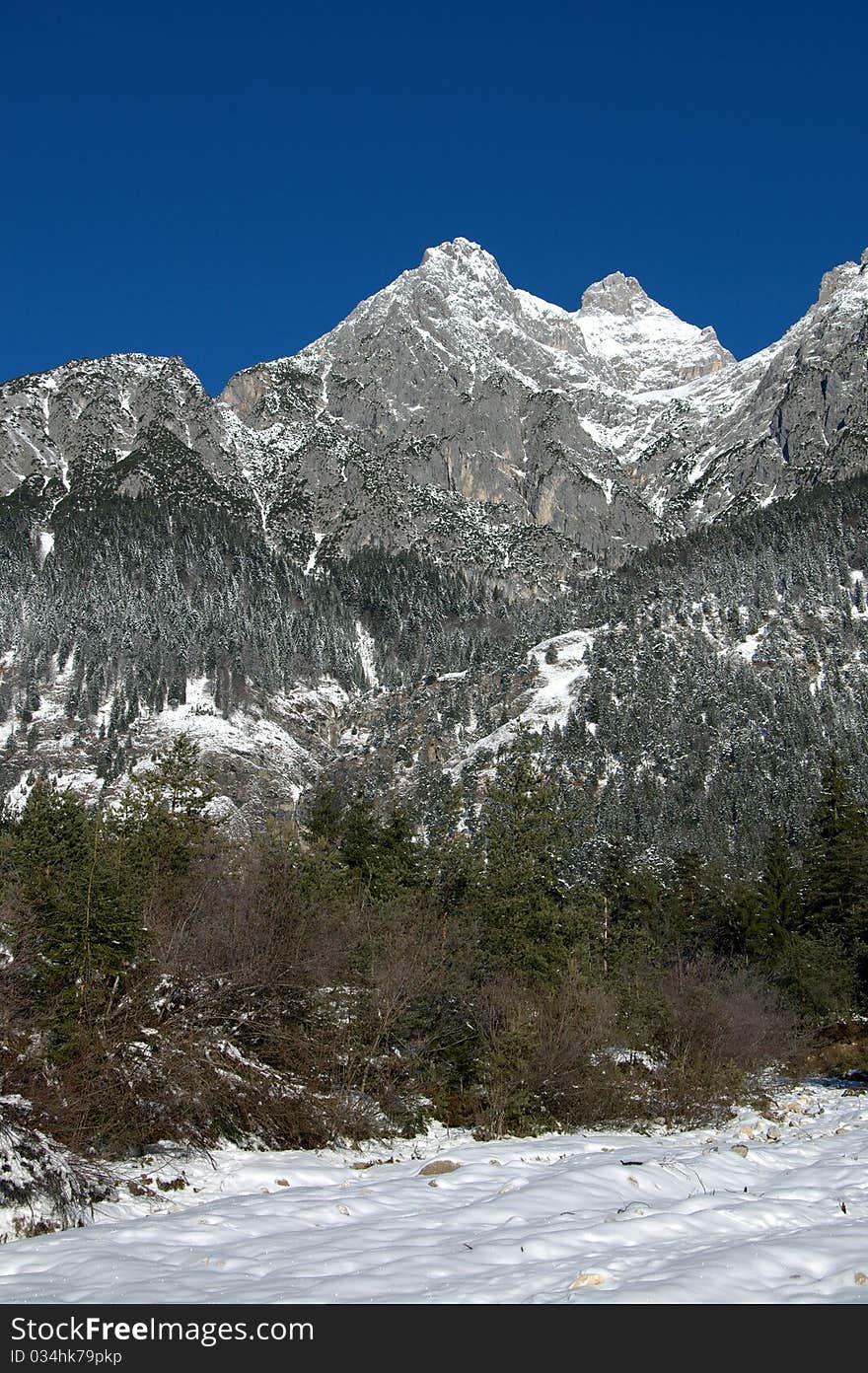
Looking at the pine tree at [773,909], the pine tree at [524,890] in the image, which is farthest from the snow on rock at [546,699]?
the pine tree at [524,890]

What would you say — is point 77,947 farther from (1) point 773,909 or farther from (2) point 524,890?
(1) point 773,909

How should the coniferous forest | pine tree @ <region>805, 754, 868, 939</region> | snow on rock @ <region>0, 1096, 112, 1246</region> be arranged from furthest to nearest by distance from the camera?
pine tree @ <region>805, 754, 868, 939</region> < the coniferous forest < snow on rock @ <region>0, 1096, 112, 1246</region>

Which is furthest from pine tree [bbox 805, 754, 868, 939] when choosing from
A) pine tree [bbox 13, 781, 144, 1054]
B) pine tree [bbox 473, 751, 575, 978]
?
pine tree [bbox 13, 781, 144, 1054]

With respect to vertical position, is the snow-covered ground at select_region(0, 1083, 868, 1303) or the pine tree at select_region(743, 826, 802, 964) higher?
the snow-covered ground at select_region(0, 1083, 868, 1303)

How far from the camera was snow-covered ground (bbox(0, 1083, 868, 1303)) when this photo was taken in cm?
798

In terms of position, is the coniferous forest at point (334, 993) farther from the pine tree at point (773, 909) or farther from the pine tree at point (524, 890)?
the pine tree at point (773, 909)

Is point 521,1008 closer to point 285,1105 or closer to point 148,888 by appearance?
point 285,1105

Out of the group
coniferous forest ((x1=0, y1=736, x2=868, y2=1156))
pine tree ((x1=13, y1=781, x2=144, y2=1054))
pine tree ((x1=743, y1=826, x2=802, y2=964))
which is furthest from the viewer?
pine tree ((x1=743, y1=826, x2=802, y2=964))

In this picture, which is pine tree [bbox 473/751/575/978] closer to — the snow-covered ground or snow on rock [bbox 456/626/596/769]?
the snow-covered ground

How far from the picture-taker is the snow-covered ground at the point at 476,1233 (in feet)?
26.2

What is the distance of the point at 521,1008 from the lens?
2302cm

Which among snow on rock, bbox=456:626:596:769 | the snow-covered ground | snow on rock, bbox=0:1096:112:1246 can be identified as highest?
snow on rock, bbox=456:626:596:769
